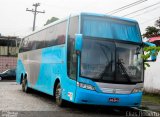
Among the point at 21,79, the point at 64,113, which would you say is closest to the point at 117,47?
the point at 64,113

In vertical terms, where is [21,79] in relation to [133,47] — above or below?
below

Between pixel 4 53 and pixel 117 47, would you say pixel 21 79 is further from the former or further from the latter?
pixel 4 53

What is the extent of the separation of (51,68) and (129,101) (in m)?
4.53

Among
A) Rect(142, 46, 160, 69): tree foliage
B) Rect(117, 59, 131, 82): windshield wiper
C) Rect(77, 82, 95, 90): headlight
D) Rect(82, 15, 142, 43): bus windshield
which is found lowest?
Rect(77, 82, 95, 90): headlight

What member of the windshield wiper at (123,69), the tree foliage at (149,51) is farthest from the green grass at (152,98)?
the windshield wiper at (123,69)

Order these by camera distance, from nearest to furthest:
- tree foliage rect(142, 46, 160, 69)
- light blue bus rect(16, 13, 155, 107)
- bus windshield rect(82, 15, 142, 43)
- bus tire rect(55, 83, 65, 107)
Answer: light blue bus rect(16, 13, 155, 107) < bus windshield rect(82, 15, 142, 43) < tree foliage rect(142, 46, 160, 69) < bus tire rect(55, 83, 65, 107)

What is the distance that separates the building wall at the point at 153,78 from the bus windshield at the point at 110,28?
6.97 m

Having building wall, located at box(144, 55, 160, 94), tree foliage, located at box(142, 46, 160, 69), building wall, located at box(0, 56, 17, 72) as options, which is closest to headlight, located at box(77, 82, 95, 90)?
tree foliage, located at box(142, 46, 160, 69)

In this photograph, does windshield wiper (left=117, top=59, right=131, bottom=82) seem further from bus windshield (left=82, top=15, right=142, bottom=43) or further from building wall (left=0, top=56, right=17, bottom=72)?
building wall (left=0, top=56, right=17, bottom=72)

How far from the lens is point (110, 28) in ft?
45.9

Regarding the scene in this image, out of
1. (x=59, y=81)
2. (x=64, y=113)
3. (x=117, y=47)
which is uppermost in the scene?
(x=117, y=47)

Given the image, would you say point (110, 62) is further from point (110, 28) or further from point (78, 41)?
point (78, 41)

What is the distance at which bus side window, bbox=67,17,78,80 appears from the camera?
44.7 feet

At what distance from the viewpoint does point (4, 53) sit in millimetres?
63375
